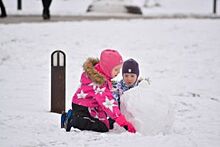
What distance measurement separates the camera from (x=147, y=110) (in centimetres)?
586

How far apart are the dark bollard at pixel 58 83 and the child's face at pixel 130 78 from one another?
4.29ft

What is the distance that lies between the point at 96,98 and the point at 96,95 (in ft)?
0.11

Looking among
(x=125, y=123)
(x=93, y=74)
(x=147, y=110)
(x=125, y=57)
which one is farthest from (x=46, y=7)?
(x=125, y=123)

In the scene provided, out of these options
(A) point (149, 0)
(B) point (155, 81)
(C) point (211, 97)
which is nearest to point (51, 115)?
(C) point (211, 97)

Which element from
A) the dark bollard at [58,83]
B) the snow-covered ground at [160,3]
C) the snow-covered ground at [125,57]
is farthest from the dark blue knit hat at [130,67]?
the snow-covered ground at [160,3]

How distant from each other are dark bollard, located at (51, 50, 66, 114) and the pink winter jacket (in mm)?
1442

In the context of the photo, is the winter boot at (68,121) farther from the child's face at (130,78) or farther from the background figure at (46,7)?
the background figure at (46,7)

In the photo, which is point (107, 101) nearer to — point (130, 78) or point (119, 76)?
point (130, 78)

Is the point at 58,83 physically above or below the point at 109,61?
below

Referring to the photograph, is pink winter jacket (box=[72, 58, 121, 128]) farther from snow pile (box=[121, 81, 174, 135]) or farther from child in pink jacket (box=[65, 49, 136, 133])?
snow pile (box=[121, 81, 174, 135])

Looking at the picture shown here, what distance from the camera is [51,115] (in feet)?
23.6

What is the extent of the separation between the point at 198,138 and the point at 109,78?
1.06m

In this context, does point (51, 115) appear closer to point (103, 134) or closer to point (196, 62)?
point (103, 134)

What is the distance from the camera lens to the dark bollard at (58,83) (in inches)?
293
